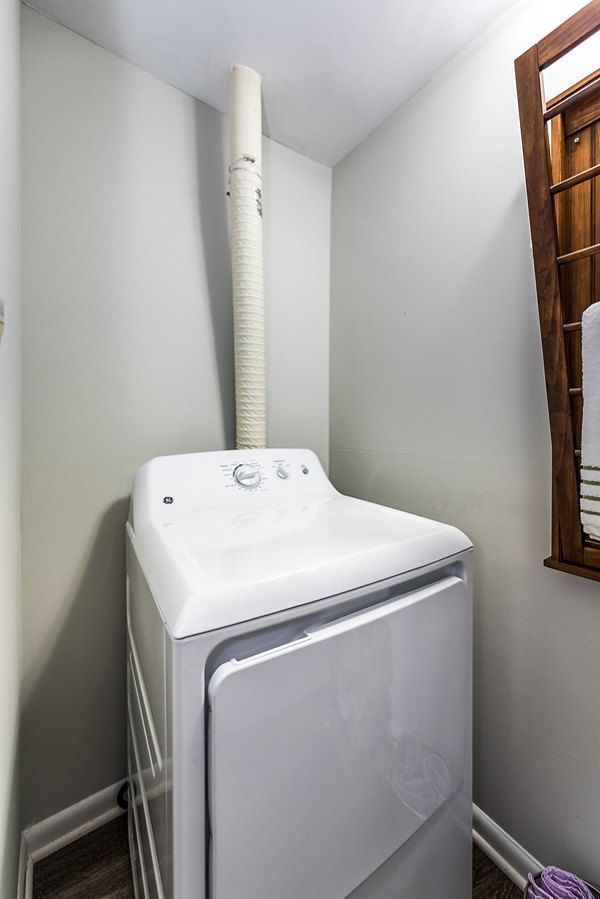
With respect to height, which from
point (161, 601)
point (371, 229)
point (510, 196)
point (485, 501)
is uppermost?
point (371, 229)

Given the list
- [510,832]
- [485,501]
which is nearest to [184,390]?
[485,501]

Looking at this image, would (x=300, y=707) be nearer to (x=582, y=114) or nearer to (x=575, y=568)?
(x=575, y=568)

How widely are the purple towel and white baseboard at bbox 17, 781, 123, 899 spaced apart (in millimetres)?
1244

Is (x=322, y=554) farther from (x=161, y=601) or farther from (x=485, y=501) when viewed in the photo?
(x=485, y=501)

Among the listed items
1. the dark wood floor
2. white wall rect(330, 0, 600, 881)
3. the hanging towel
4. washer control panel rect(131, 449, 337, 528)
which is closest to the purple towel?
white wall rect(330, 0, 600, 881)

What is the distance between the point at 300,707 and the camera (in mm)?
670

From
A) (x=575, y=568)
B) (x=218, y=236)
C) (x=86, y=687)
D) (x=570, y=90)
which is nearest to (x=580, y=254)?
(x=570, y=90)

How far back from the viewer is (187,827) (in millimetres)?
595

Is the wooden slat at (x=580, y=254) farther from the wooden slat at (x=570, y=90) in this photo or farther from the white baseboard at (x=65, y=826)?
the white baseboard at (x=65, y=826)

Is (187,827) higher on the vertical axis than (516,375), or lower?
lower

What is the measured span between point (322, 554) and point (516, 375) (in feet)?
2.57

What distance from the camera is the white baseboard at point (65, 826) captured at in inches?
46.0

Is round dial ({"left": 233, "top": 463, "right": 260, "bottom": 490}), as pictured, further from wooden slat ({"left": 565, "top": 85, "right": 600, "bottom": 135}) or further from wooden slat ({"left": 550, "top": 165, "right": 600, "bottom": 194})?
wooden slat ({"left": 565, "top": 85, "right": 600, "bottom": 135})

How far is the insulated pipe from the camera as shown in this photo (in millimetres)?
1343
